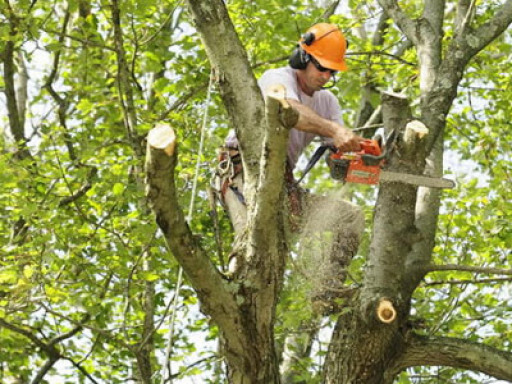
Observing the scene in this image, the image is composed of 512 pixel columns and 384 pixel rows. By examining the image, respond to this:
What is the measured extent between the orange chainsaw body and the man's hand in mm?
63

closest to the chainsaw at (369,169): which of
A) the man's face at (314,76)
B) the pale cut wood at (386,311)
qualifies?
the man's face at (314,76)

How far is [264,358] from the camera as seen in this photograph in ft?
11.8

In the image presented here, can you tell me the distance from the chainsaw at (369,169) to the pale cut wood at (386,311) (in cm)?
64

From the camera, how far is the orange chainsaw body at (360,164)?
4418 millimetres

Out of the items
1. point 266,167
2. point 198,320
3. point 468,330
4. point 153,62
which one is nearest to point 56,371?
point 198,320

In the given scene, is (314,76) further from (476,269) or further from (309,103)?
(476,269)

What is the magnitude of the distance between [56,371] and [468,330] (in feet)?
13.2

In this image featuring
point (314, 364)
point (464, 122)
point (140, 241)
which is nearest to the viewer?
point (140, 241)

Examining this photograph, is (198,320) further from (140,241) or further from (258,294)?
(258,294)

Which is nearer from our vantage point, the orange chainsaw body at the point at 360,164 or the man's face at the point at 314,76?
the orange chainsaw body at the point at 360,164

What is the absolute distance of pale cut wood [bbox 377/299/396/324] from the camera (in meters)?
4.03

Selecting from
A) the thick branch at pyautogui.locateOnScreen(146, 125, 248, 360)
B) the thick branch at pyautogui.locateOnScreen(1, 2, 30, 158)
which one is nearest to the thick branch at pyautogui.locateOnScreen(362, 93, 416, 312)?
the thick branch at pyautogui.locateOnScreen(146, 125, 248, 360)

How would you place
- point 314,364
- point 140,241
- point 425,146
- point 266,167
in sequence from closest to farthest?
point 266,167 → point 425,146 → point 140,241 → point 314,364

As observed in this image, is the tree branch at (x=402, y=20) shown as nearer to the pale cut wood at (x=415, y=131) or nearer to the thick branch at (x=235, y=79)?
the pale cut wood at (x=415, y=131)
